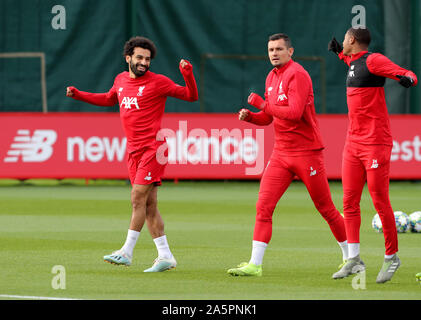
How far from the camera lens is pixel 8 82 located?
86.6 feet

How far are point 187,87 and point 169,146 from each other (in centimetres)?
1170

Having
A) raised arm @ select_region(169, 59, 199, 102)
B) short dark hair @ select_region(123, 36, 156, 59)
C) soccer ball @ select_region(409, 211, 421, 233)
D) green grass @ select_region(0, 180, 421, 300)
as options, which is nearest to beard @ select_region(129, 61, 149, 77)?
short dark hair @ select_region(123, 36, 156, 59)

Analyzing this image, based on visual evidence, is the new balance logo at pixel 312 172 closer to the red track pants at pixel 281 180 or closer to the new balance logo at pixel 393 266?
the red track pants at pixel 281 180

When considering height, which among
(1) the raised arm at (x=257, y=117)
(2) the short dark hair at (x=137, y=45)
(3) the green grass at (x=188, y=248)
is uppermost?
(2) the short dark hair at (x=137, y=45)

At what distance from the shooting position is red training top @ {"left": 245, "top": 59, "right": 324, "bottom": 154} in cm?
954

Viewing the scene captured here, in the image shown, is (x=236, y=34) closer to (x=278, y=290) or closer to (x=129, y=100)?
(x=129, y=100)

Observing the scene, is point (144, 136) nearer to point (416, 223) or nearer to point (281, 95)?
point (281, 95)

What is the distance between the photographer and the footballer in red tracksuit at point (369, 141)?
942cm

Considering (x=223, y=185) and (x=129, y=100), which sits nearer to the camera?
(x=129, y=100)

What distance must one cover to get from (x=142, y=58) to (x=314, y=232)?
4.92m

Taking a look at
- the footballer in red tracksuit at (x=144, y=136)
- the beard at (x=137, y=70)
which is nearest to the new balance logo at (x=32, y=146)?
the footballer in red tracksuit at (x=144, y=136)

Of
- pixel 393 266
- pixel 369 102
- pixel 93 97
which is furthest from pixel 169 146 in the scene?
pixel 393 266

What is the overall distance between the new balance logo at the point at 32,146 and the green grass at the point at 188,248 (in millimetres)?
796
